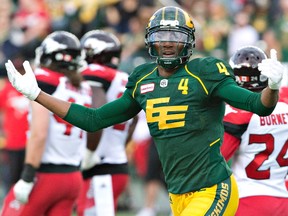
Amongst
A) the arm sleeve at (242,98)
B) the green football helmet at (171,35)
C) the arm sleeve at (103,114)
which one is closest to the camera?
the arm sleeve at (242,98)

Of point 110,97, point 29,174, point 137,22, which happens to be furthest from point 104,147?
point 137,22

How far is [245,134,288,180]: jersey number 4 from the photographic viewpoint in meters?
6.03

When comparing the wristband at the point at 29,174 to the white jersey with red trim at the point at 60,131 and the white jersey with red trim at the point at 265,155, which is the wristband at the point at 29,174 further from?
the white jersey with red trim at the point at 265,155

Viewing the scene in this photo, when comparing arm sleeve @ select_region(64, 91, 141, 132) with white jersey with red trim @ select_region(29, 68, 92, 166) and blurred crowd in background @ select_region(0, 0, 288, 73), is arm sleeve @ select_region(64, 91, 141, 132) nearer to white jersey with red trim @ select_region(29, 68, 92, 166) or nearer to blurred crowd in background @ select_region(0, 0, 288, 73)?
white jersey with red trim @ select_region(29, 68, 92, 166)

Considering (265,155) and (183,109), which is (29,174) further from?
(265,155)

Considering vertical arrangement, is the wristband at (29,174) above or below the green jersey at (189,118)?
below

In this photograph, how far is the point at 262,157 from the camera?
6074 millimetres

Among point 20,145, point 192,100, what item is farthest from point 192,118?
point 20,145

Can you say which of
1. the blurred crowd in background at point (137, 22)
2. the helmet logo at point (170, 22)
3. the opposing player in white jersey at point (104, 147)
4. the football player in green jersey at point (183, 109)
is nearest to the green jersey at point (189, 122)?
the football player in green jersey at point (183, 109)

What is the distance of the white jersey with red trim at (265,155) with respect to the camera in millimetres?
6023

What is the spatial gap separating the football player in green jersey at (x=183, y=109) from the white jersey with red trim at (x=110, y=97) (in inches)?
75.3

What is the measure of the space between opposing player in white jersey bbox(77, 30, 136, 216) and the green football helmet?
1.92 meters

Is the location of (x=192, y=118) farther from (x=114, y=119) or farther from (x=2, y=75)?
(x=2, y=75)

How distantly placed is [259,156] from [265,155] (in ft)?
0.14
